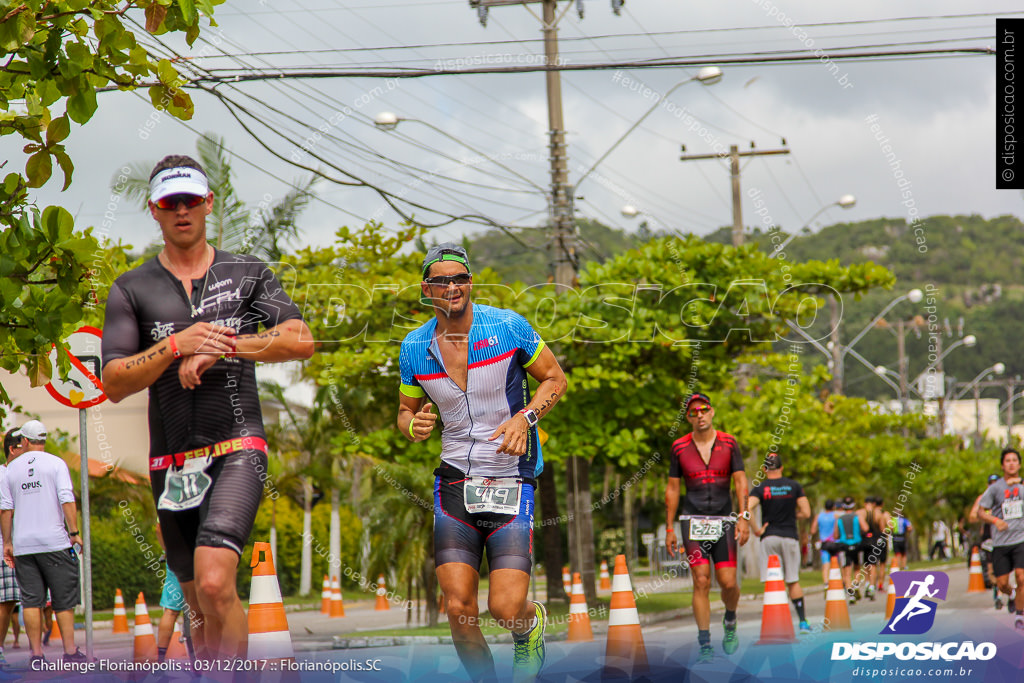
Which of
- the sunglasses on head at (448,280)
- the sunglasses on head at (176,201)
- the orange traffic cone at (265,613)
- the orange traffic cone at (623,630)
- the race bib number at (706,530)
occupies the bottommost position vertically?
the orange traffic cone at (623,630)

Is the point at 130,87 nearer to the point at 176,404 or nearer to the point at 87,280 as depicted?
the point at 87,280

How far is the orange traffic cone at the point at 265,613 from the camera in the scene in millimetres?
5184

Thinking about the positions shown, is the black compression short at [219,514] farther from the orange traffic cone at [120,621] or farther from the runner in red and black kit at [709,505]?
the orange traffic cone at [120,621]

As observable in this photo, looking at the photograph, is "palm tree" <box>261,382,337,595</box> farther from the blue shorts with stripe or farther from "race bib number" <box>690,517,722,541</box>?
the blue shorts with stripe

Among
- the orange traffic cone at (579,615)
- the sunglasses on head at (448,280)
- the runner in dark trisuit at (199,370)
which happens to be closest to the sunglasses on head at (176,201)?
the runner in dark trisuit at (199,370)

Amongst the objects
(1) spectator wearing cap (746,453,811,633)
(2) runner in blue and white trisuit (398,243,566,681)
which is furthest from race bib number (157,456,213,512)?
(1) spectator wearing cap (746,453,811,633)

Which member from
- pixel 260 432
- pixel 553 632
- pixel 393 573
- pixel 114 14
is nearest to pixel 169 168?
pixel 114 14

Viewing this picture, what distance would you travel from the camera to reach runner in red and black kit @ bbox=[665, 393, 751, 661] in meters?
9.09

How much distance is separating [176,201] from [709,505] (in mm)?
5867

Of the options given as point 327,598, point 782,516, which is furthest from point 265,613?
Answer: point 327,598

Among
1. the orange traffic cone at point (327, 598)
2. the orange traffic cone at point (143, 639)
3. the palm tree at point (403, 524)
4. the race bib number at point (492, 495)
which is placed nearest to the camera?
the race bib number at point (492, 495)

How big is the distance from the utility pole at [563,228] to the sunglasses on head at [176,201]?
36.7 ft

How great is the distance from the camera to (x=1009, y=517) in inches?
457

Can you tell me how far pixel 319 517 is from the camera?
37094 millimetres
